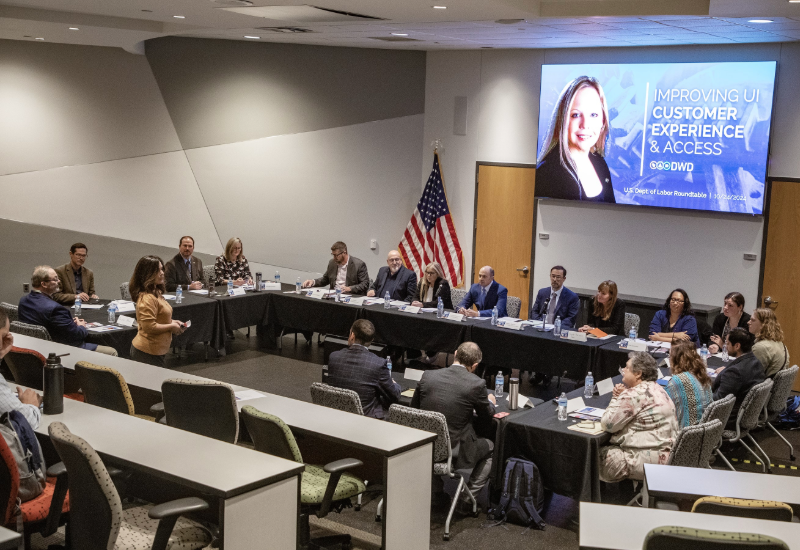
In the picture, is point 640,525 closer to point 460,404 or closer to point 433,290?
point 460,404

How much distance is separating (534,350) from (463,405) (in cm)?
245

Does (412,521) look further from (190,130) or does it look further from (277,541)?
(190,130)

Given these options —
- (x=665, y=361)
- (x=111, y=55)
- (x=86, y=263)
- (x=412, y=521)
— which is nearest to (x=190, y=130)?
(x=111, y=55)

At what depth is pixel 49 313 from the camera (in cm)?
642

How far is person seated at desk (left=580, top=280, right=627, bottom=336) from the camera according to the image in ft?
24.4

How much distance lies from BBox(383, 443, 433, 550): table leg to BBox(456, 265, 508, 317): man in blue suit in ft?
14.0

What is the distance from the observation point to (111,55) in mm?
9883

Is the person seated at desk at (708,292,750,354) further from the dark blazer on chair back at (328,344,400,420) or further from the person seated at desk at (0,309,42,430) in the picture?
the person seated at desk at (0,309,42,430)

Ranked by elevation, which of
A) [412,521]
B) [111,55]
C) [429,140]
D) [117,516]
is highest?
[111,55]

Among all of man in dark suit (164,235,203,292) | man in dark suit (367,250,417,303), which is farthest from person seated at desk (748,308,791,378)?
man in dark suit (164,235,203,292)

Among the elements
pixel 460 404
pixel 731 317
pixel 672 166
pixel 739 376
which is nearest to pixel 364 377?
pixel 460 404

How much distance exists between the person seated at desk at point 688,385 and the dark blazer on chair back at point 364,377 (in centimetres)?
172

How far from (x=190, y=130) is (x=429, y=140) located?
3.00 m

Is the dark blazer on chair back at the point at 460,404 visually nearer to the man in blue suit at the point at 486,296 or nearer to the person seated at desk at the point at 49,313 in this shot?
the person seated at desk at the point at 49,313
